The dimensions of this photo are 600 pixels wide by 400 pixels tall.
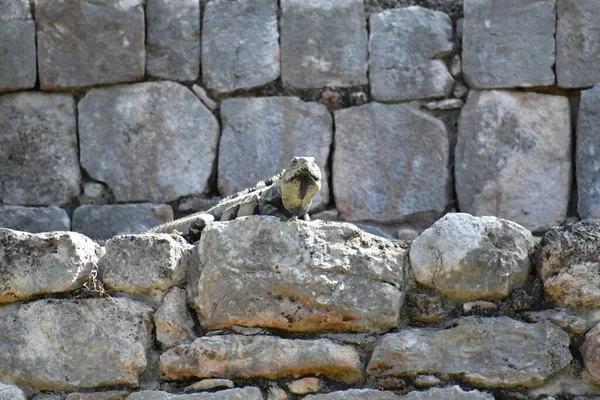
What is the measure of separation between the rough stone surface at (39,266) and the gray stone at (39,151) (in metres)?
3.62

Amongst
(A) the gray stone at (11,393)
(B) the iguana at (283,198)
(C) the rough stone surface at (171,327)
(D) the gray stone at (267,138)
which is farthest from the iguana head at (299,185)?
(D) the gray stone at (267,138)

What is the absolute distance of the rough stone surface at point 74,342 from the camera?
4227mm

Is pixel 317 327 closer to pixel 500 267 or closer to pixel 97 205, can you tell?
pixel 500 267

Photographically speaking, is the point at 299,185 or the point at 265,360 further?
the point at 299,185

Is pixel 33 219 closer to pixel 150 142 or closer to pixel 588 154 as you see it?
pixel 150 142

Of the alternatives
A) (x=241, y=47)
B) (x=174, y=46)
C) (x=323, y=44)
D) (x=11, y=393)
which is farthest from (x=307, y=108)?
(x=11, y=393)

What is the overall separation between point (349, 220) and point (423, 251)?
3.44 meters

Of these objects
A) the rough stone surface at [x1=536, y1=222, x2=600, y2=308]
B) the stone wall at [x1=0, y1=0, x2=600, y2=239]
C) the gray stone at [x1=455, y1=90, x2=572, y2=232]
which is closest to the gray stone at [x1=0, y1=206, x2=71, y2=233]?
the stone wall at [x1=0, y1=0, x2=600, y2=239]

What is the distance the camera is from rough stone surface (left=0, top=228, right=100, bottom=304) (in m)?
4.29

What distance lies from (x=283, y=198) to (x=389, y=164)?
2759mm

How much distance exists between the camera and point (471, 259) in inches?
169

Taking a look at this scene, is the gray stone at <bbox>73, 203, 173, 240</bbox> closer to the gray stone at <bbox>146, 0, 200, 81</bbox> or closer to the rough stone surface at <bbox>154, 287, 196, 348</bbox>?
the gray stone at <bbox>146, 0, 200, 81</bbox>

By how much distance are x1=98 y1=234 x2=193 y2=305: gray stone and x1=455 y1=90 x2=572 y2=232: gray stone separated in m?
3.72

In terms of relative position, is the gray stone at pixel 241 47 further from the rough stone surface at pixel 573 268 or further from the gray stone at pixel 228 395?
the gray stone at pixel 228 395
